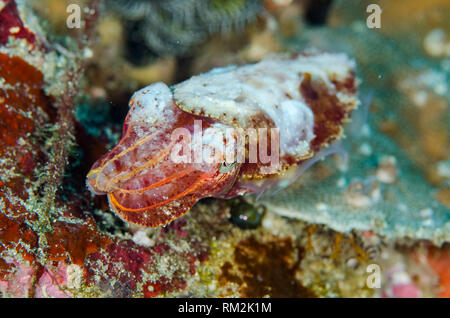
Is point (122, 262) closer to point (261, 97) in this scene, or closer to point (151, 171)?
point (151, 171)

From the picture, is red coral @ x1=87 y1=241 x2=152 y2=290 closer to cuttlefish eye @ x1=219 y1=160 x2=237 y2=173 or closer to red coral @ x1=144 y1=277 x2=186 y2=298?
red coral @ x1=144 y1=277 x2=186 y2=298

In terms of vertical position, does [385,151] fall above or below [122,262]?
above

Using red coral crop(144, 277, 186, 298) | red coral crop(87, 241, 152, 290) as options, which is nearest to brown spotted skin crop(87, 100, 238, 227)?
red coral crop(87, 241, 152, 290)

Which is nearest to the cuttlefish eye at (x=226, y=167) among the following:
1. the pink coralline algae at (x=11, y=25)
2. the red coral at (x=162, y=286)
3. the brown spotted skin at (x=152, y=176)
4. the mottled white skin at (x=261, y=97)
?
the brown spotted skin at (x=152, y=176)

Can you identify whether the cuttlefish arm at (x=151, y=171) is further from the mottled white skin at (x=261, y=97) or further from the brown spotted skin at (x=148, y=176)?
the mottled white skin at (x=261, y=97)

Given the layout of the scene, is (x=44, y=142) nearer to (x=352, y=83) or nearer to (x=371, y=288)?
(x=352, y=83)

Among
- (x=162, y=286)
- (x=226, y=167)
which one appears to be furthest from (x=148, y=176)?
(x=162, y=286)
